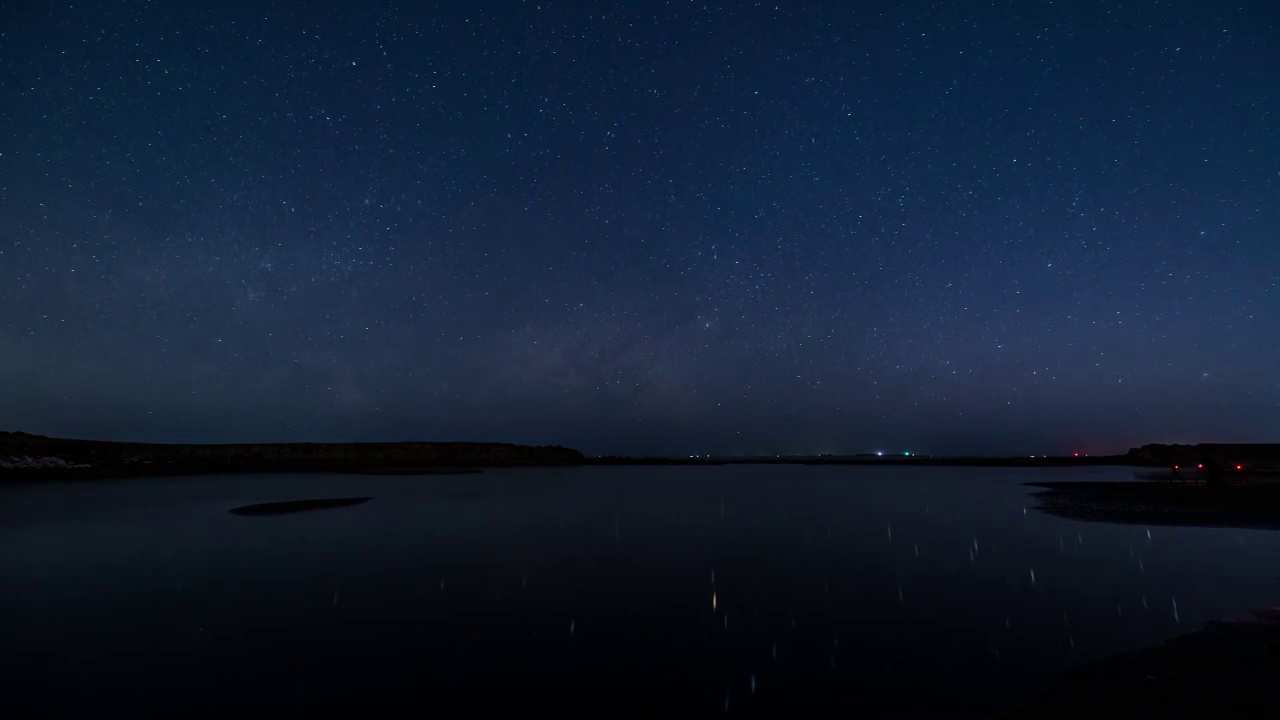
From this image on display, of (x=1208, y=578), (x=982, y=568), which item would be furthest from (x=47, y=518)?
(x=1208, y=578)

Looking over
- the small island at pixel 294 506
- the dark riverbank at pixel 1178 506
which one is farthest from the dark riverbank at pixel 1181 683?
the small island at pixel 294 506

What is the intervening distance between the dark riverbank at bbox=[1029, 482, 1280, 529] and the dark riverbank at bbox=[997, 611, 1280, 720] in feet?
83.1

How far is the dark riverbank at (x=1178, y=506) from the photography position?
1262 inches

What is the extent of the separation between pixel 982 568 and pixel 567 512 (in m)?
25.1

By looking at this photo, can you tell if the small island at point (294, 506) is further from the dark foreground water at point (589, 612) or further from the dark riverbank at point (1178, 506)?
the dark riverbank at point (1178, 506)

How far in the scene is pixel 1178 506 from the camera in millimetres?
38781

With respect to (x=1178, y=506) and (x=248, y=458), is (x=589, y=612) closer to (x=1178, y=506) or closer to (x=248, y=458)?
(x=1178, y=506)

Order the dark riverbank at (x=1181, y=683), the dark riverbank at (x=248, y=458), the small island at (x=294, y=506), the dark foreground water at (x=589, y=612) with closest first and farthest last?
the dark riverbank at (x=1181, y=683) → the dark foreground water at (x=589, y=612) → the small island at (x=294, y=506) → the dark riverbank at (x=248, y=458)

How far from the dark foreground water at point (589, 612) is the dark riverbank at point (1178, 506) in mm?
5209

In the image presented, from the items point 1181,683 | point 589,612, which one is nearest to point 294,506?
point 589,612

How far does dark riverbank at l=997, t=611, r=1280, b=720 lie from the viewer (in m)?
8.16

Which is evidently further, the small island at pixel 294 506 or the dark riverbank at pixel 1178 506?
the small island at pixel 294 506

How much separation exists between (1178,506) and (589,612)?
4238 cm

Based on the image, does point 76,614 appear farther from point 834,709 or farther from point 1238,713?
point 1238,713
